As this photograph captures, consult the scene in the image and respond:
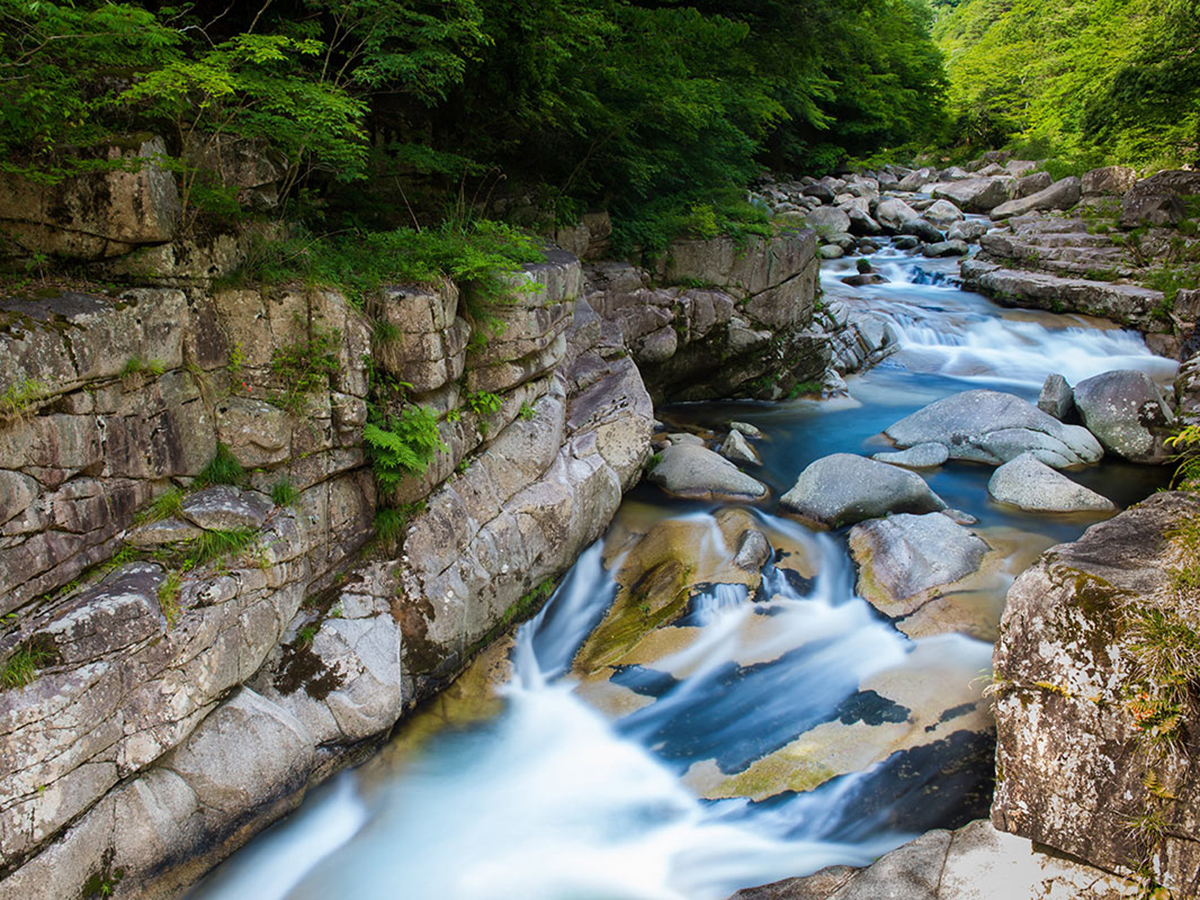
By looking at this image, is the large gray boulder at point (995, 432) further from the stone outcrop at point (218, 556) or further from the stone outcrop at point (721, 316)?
the stone outcrop at point (218, 556)

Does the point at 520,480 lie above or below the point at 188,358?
below

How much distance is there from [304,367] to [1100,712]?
541cm

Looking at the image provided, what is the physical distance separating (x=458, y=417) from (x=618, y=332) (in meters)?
4.19

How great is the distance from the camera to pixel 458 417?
686 centimetres

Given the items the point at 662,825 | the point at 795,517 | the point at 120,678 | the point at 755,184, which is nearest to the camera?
the point at 120,678

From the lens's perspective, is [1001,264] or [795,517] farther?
[1001,264]

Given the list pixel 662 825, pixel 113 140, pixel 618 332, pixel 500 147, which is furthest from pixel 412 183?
pixel 662 825

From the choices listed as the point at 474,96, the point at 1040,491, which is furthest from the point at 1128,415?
the point at 474,96

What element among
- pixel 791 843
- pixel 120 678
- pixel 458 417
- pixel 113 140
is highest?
pixel 113 140

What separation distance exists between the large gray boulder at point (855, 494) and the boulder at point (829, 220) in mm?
12513

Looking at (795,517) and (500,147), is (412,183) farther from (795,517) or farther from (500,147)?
(795,517)

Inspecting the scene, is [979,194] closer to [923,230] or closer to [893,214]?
[893,214]

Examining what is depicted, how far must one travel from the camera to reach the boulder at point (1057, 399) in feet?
36.9

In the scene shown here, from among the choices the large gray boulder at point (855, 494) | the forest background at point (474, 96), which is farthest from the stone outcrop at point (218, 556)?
the large gray boulder at point (855, 494)
